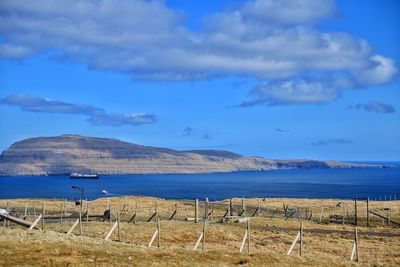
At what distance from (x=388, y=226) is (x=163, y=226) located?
24.7 meters

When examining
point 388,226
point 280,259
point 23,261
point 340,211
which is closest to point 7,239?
point 23,261

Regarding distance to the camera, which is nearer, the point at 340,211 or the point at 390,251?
the point at 390,251

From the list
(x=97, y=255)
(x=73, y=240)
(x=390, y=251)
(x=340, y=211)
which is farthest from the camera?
(x=340, y=211)

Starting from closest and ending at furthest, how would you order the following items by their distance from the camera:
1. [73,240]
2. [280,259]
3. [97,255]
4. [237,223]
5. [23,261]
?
[23,261] → [97,255] → [280,259] → [73,240] → [237,223]

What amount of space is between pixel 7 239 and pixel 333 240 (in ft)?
83.7

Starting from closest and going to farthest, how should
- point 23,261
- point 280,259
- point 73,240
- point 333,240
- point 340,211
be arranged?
1. point 23,261
2. point 280,259
3. point 73,240
4. point 333,240
5. point 340,211

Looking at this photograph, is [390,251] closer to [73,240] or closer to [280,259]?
[280,259]

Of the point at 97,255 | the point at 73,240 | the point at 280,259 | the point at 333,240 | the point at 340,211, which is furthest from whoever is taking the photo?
the point at 340,211

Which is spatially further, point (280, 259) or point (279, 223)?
point (279, 223)

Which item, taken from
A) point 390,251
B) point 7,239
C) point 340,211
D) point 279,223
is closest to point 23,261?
point 7,239

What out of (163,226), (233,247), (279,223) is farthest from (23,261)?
(279,223)

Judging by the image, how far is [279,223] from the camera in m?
56.2

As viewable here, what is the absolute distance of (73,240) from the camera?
3120 cm

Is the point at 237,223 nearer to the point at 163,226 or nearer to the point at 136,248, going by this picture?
the point at 163,226
